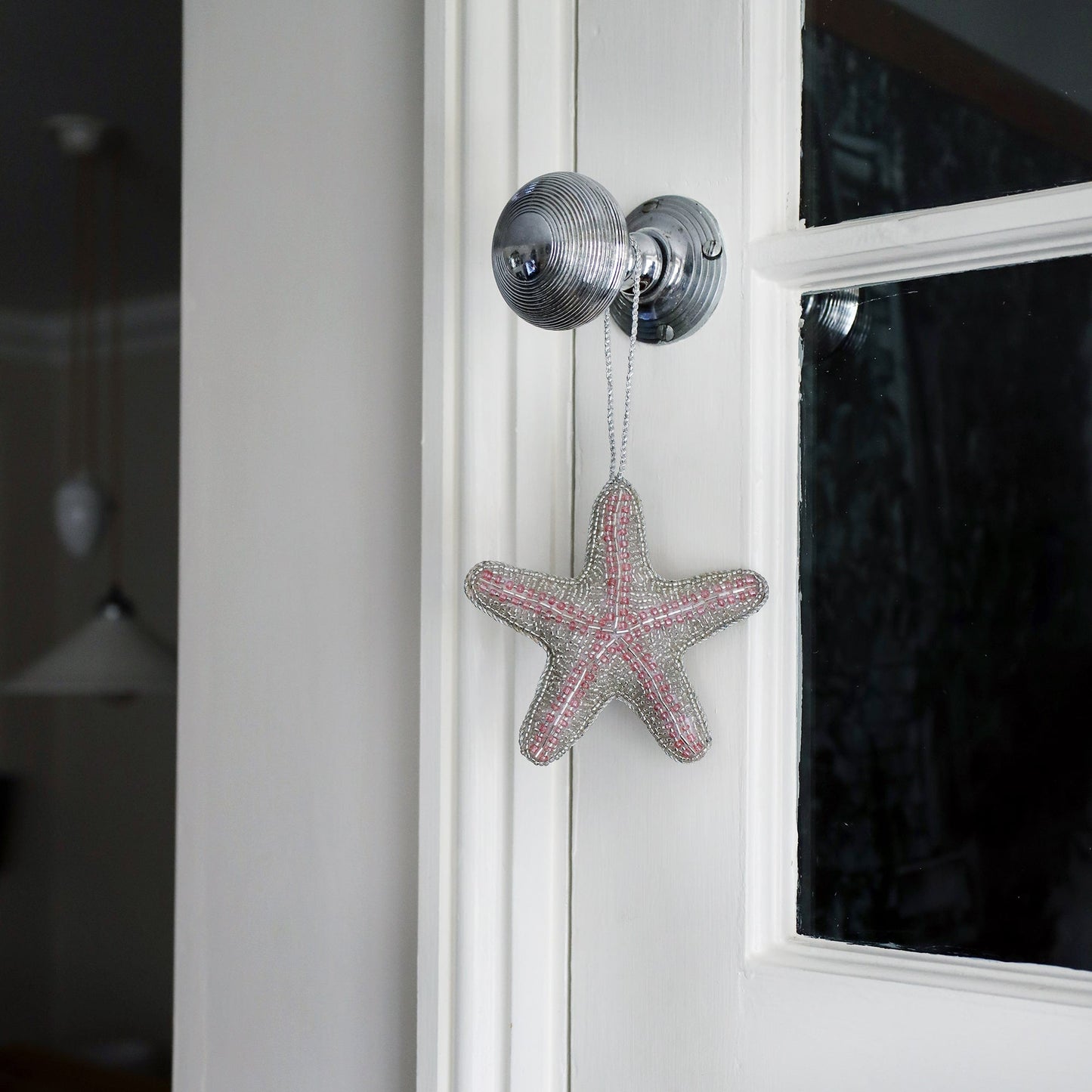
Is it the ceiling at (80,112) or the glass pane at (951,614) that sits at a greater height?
the ceiling at (80,112)

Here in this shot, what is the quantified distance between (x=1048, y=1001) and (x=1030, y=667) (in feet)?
0.54

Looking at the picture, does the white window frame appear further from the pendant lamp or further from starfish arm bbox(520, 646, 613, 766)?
the pendant lamp

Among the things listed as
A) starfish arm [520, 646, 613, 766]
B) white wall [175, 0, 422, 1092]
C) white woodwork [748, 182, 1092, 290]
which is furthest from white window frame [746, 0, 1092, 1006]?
white wall [175, 0, 422, 1092]

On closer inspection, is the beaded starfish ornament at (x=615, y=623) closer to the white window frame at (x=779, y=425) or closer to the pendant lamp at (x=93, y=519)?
the white window frame at (x=779, y=425)

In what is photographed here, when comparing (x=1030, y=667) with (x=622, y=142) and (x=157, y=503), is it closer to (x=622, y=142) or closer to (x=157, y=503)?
(x=622, y=142)

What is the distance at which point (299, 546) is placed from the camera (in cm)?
86

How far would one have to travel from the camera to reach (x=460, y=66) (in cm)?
75

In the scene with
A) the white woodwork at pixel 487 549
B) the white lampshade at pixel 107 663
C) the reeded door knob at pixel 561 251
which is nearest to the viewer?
the reeded door knob at pixel 561 251

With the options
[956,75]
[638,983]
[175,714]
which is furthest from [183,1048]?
[956,75]

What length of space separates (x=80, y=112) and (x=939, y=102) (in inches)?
30.4

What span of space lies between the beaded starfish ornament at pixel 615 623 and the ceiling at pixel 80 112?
52cm

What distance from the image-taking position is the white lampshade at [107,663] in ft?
3.18

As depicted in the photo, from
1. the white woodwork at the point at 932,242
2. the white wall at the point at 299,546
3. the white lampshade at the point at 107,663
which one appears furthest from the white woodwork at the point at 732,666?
the white lampshade at the point at 107,663

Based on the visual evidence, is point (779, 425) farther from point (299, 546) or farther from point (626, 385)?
point (299, 546)
